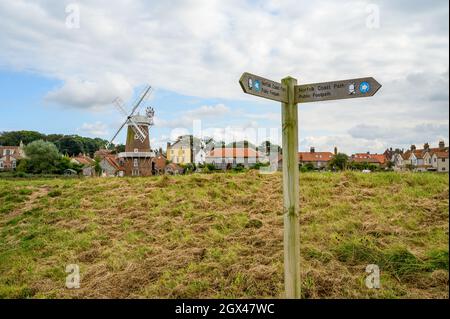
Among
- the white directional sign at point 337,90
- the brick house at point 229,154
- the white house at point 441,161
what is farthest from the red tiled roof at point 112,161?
the white directional sign at point 337,90

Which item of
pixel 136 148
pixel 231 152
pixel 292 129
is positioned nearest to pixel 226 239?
pixel 292 129

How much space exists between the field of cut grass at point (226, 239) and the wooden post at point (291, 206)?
95 cm

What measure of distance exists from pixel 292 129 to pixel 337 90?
693 mm

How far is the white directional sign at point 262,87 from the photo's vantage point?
158 inches

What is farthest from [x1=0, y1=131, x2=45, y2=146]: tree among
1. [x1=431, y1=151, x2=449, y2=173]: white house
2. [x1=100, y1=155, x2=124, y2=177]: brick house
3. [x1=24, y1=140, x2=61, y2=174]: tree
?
[x1=431, y1=151, x2=449, y2=173]: white house

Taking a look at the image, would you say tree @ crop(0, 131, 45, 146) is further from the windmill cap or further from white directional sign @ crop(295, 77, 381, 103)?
white directional sign @ crop(295, 77, 381, 103)

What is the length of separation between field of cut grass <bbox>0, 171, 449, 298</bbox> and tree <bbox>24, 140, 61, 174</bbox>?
2456 cm

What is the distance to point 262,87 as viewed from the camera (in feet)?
13.7

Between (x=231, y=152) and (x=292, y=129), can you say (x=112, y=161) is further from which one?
(x=292, y=129)

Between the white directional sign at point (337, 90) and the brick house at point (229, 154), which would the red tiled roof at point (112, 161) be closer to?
the brick house at point (229, 154)

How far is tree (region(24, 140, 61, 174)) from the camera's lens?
35.1 metres
